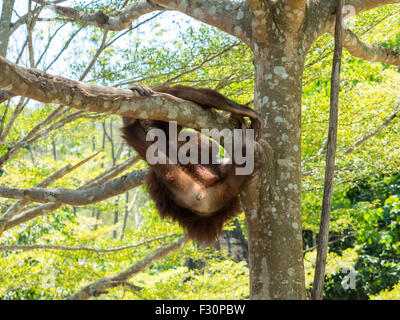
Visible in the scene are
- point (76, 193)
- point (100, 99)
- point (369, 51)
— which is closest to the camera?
point (100, 99)

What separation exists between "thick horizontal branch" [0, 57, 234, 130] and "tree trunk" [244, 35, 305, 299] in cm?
26

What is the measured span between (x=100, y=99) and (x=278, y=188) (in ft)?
2.95

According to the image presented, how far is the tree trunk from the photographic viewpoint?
192 cm

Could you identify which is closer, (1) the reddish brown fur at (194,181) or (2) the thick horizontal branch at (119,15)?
(1) the reddish brown fur at (194,181)

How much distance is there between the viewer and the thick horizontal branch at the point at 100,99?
145 centimetres

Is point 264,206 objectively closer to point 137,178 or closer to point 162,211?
point 162,211

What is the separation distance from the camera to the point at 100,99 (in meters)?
1.64

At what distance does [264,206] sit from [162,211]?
63 cm

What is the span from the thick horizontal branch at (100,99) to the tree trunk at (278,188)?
0.26 meters

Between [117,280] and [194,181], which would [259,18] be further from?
[117,280]

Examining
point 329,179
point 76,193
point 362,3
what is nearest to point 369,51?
point 362,3

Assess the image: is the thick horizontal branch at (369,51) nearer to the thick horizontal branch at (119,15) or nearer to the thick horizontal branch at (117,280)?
the thick horizontal branch at (119,15)

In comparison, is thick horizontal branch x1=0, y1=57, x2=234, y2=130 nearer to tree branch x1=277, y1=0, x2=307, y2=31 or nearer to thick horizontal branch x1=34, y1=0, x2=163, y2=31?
tree branch x1=277, y1=0, x2=307, y2=31

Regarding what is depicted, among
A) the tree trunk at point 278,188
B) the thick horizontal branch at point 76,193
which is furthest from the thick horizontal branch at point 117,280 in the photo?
the tree trunk at point 278,188
